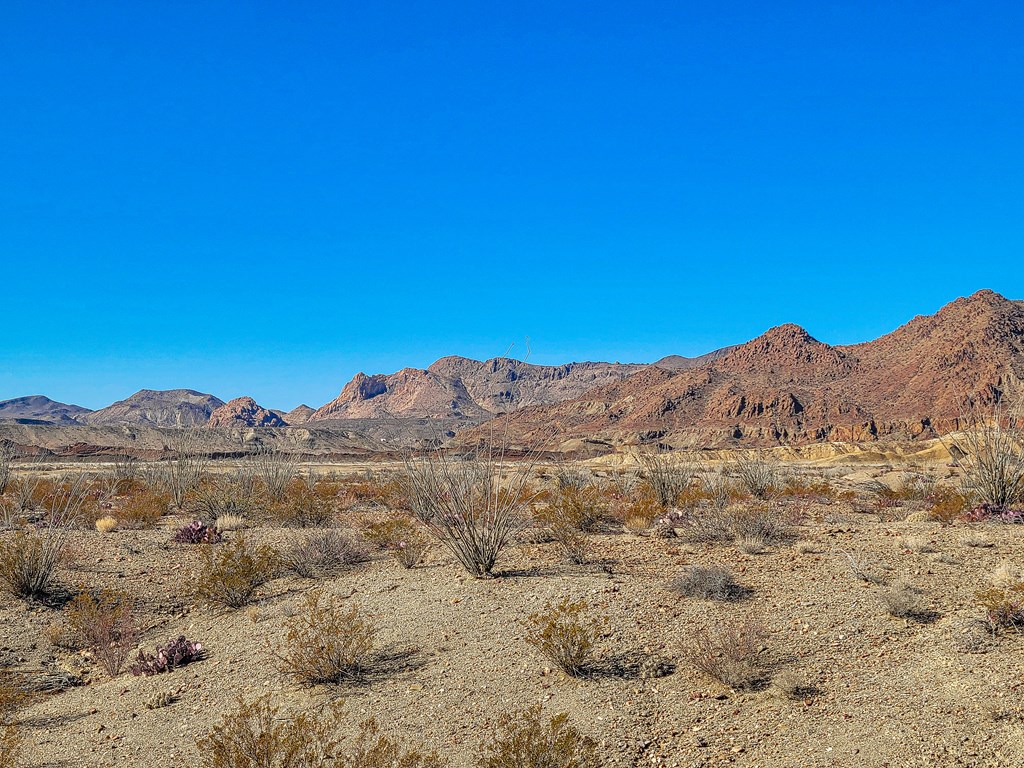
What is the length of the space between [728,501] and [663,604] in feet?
30.0

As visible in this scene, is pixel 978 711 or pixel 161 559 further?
pixel 161 559

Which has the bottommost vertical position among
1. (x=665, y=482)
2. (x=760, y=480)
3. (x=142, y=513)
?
(x=142, y=513)

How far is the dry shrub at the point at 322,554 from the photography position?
1132 centimetres

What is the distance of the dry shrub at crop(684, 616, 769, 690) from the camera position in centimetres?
629

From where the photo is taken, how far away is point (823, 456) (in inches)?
2399

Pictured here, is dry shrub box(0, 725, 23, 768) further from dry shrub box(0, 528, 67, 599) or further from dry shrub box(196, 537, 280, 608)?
dry shrub box(0, 528, 67, 599)

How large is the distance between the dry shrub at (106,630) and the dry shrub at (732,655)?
6.54 metres

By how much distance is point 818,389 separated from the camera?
4016 inches

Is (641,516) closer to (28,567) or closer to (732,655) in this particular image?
(732,655)

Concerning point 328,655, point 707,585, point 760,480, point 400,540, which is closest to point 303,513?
point 400,540

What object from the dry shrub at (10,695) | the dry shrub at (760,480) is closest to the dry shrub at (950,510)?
the dry shrub at (760,480)

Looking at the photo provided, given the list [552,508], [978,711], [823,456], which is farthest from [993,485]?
[823,456]

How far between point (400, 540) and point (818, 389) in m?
101

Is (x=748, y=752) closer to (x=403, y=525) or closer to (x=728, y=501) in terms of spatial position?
(x=403, y=525)
